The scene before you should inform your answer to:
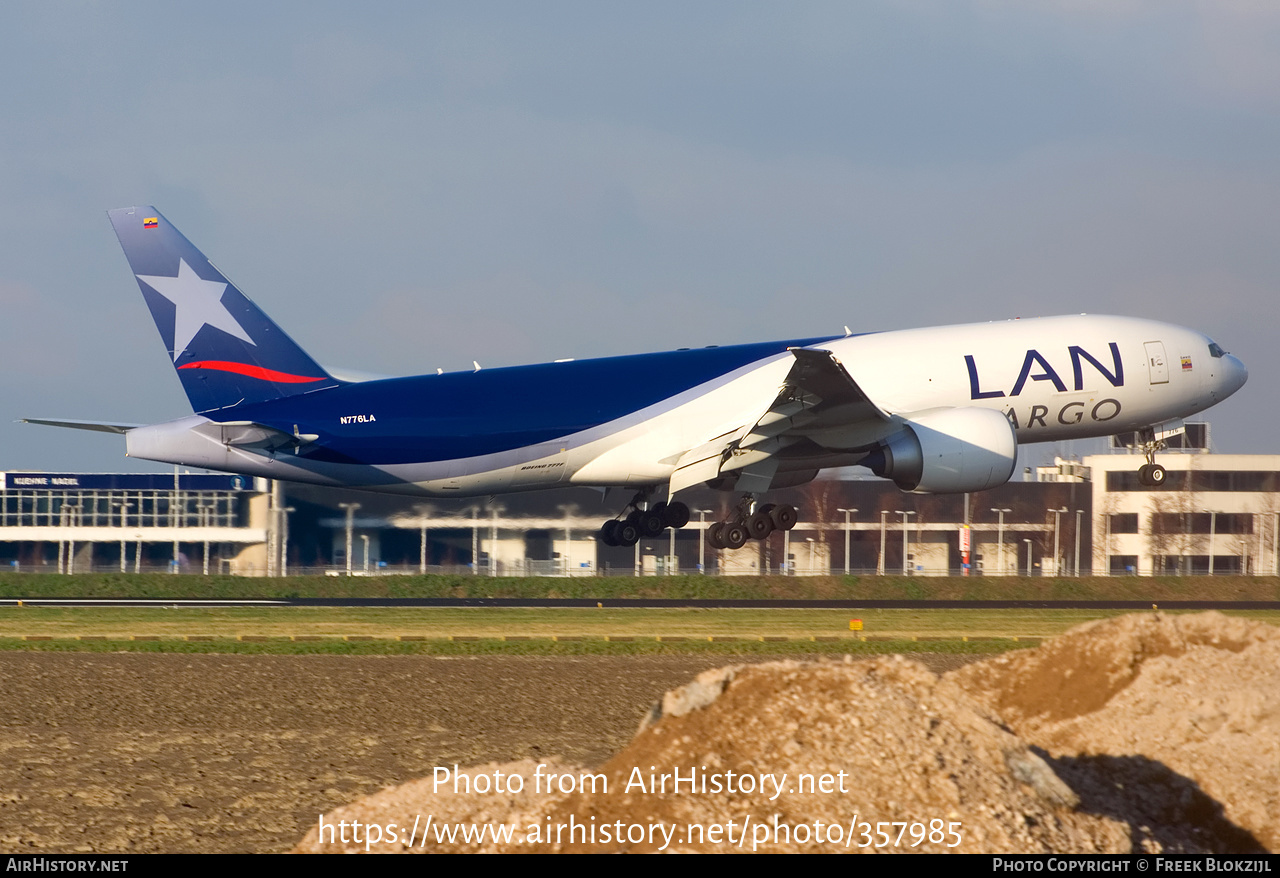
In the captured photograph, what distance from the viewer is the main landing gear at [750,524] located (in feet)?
125

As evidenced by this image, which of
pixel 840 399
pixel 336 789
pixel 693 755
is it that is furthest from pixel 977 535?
pixel 693 755

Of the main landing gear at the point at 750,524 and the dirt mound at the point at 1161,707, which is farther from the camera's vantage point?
the main landing gear at the point at 750,524

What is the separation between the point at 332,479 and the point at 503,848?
26.1 meters

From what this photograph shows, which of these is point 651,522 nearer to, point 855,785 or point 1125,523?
point 855,785

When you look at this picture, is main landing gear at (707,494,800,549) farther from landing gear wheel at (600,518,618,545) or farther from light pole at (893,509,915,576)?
light pole at (893,509,915,576)

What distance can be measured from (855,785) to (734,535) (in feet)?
90.3

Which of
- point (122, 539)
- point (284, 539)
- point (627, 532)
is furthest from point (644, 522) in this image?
point (122, 539)

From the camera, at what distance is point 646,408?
37.8 metres

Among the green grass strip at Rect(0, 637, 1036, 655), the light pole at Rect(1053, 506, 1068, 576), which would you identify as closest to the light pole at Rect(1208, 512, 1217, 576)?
the light pole at Rect(1053, 506, 1068, 576)

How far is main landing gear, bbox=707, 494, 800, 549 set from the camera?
38031 millimetres

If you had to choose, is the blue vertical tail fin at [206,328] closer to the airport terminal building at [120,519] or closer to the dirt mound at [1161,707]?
the dirt mound at [1161,707]

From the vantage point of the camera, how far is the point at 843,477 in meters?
64.4

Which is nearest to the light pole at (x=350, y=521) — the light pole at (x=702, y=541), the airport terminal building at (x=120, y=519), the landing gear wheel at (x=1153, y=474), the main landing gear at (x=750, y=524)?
the airport terminal building at (x=120, y=519)

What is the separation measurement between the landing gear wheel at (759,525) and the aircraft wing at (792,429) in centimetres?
77
